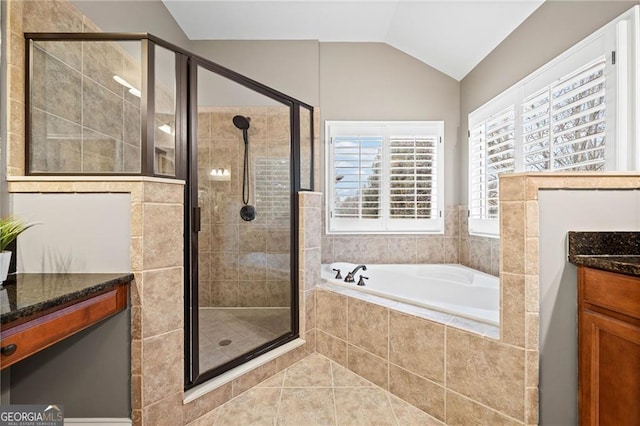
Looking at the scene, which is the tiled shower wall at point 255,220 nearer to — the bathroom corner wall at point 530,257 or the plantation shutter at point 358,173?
the plantation shutter at point 358,173

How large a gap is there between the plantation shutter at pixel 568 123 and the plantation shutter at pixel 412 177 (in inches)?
34.8

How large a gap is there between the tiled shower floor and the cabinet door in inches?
64.4

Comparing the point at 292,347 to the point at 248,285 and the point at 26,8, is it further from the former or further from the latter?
the point at 26,8

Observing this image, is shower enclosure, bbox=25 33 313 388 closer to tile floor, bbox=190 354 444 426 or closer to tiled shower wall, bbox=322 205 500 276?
tile floor, bbox=190 354 444 426

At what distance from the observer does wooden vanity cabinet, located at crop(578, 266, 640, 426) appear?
91cm

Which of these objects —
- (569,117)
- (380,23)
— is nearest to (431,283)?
(569,117)

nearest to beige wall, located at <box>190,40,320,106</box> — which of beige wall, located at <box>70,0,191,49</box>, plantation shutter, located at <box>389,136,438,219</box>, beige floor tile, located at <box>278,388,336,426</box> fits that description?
beige wall, located at <box>70,0,191,49</box>

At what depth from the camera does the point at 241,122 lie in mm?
2131

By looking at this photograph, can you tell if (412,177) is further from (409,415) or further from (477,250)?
(409,415)

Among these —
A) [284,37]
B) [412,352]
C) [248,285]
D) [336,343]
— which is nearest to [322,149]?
[284,37]

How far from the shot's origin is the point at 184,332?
145 cm

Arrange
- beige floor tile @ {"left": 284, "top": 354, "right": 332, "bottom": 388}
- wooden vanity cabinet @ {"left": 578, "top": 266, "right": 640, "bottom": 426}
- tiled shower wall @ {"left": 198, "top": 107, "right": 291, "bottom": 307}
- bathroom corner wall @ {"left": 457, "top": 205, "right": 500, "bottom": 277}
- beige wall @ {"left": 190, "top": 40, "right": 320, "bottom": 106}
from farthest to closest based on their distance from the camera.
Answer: beige wall @ {"left": 190, "top": 40, "right": 320, "bottom": 106}
bathroom corner wall @ {"left": 457, "top": 205, "right": 500, "bottom": 277}
tiled shower wall @ {"left": 198, "top": 107, "right": 291, "bottom": 307}
beige floor tile @ {"left": 284, "top": 354, "right": 332, "bottom": 388}
wooden vanity cabinet @ {"left": 578, "top": 266, "right": 640, "bottom": 426}

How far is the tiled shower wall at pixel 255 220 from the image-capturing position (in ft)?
6.17

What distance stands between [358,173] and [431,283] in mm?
1309
